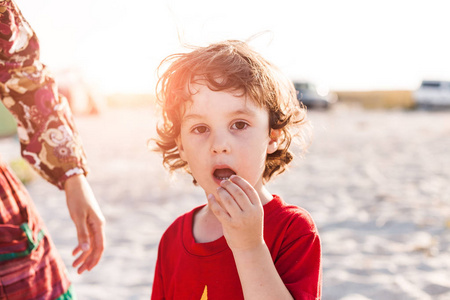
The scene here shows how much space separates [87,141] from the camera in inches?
438

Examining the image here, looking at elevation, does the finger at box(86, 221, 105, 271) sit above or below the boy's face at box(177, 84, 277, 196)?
below

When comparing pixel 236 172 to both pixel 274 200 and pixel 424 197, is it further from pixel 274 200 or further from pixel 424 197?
pixel 424 197

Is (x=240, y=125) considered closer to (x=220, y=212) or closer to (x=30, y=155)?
(x=220, y=212)

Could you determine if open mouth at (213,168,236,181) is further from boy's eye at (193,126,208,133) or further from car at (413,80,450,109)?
car at (413,80,450,109)

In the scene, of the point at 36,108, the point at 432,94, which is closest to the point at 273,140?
the point at 36,108

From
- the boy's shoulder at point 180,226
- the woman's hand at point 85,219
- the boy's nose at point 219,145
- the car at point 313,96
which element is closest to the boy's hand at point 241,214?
the boy's nose at point 219,145

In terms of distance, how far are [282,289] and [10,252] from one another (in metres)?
0.79

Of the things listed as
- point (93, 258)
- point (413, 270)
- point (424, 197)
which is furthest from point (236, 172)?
point (424, 197)

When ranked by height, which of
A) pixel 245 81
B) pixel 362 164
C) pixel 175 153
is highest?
pixel 245 81

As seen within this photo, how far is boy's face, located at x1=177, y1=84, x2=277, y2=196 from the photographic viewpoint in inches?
53.4

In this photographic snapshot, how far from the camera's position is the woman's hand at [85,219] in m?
1.65

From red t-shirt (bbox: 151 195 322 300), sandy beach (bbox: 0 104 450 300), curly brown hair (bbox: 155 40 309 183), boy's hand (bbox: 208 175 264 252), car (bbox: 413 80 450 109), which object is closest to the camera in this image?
boy's hand (bbox: 208 175 264 252)

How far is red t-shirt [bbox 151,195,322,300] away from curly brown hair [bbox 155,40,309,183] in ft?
0.91

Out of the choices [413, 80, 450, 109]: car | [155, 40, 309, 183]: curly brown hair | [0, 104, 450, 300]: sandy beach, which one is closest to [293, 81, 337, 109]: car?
[413, 80, 450, 109]: car
